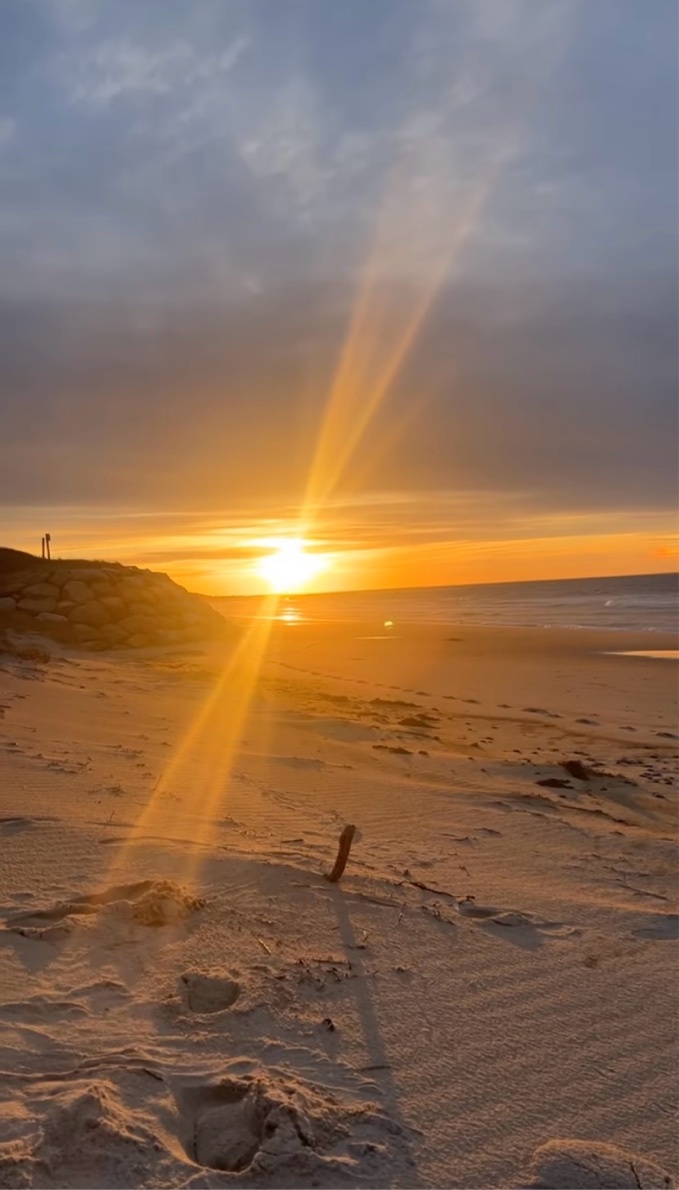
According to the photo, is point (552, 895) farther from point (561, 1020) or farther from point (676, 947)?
point (561, 1020)

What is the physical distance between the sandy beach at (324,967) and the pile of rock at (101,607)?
8.84 meters

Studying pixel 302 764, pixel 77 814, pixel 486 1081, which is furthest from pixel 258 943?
pixel 302 764

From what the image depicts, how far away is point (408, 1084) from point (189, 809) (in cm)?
313

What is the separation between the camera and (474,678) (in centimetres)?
1709

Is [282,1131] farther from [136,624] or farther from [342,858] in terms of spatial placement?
[136,624]

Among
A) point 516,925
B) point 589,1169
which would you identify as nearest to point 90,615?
point 516,925

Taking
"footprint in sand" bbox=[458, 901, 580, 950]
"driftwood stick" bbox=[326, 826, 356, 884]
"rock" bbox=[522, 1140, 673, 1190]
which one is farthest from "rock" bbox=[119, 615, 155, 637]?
"rock" bbox=[522, 1140, 673, 1190]

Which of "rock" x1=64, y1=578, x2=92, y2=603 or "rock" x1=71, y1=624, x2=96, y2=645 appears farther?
"rock" x1=64, y1=578, x2=92, y2=603

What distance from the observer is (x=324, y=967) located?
3.62 m

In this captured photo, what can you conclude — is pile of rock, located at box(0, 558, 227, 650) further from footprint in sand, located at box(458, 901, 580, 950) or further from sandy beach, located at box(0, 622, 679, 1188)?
footprint in sand, located at box(458, 901, 580, 950)

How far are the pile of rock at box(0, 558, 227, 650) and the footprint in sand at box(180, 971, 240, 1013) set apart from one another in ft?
45.1

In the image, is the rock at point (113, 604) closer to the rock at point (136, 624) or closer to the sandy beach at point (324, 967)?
the rock at point (136, 624)

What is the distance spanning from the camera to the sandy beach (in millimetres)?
2574

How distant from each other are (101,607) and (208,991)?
15.0 meters
